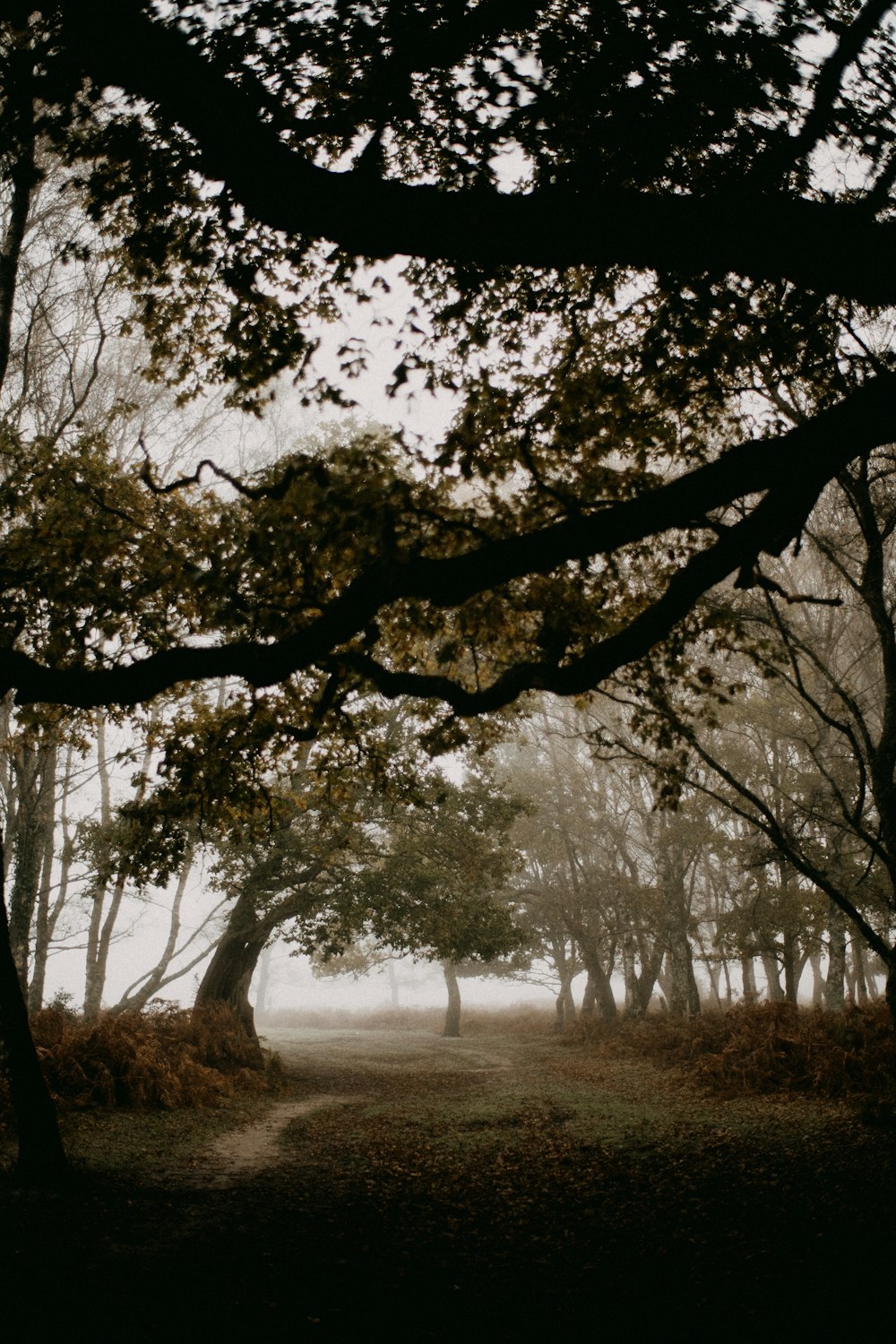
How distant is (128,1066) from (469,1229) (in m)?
7.88

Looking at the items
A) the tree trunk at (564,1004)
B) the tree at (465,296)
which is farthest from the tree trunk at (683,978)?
the tree at (465,296)

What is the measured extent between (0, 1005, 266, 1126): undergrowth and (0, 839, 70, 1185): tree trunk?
2628 mm

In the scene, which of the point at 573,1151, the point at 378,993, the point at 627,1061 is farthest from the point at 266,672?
the point at 378,993

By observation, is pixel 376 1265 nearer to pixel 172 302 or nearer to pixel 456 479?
pixel 456 479

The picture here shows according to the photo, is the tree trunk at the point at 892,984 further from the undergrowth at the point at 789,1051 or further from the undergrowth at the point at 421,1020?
the undergrowth at the point at 421,1020

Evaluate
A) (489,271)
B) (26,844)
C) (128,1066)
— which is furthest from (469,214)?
(26,844)

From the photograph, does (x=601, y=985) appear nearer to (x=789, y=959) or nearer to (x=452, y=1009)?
(x=789, y=959)

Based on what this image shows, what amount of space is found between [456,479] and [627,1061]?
54.1 feet

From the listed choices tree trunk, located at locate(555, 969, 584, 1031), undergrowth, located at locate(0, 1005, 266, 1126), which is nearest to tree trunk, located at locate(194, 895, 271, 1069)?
undergrowth, located at locate(0, 1005, 266, 1126)

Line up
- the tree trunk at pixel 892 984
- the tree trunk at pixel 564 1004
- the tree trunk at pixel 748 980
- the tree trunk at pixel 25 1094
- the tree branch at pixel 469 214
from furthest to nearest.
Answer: the tree trunk at pixel 564 1004
the tree trunk at pixel 748 980
the tree trunk at pixel 892 984
the tree trunk at pixel 25 1094
the tree branch at pixel 469 214

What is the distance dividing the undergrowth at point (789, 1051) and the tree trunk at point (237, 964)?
9.79 metres

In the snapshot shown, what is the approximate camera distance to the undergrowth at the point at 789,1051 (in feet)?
36.8

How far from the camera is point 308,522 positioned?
5.96 m

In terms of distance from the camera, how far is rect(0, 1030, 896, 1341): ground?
3.96 meters
